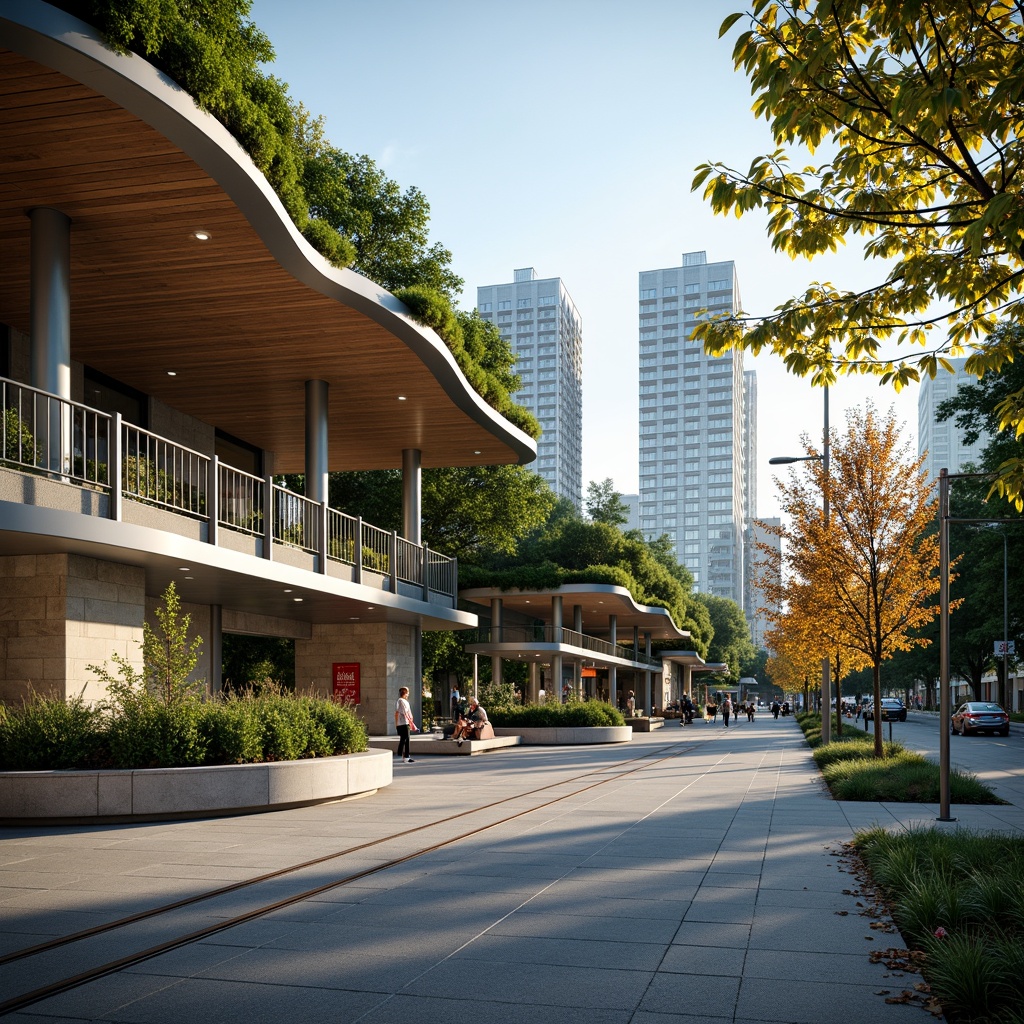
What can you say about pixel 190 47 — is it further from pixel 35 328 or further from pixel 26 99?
pixel 35 328

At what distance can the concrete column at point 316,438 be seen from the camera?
80.8 ft

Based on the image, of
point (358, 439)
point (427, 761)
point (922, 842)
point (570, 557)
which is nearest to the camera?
point (922, 842)

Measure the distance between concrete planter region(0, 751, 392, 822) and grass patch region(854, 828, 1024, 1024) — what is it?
7.30 meters

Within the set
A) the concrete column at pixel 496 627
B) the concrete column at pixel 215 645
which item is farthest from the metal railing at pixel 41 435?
the concrete column at pixel 496 627

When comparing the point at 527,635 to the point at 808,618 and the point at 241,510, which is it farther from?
the point at 241,510

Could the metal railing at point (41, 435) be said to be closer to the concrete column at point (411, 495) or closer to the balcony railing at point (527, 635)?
the concrete column at point (411, 495)

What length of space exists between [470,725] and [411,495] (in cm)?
676

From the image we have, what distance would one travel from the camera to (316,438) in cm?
2472

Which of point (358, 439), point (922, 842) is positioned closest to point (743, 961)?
point (922, 842)

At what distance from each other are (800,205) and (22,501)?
10.3 meters

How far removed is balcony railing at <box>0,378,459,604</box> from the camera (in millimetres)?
14680

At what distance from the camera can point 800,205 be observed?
8.48 meters

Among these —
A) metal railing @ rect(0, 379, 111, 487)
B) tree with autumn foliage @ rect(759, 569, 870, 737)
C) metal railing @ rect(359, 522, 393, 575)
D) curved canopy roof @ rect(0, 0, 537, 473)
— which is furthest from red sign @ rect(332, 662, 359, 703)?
metal railing @ rect(0, 379, 111, 487)

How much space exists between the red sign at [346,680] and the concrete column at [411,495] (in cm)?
387
